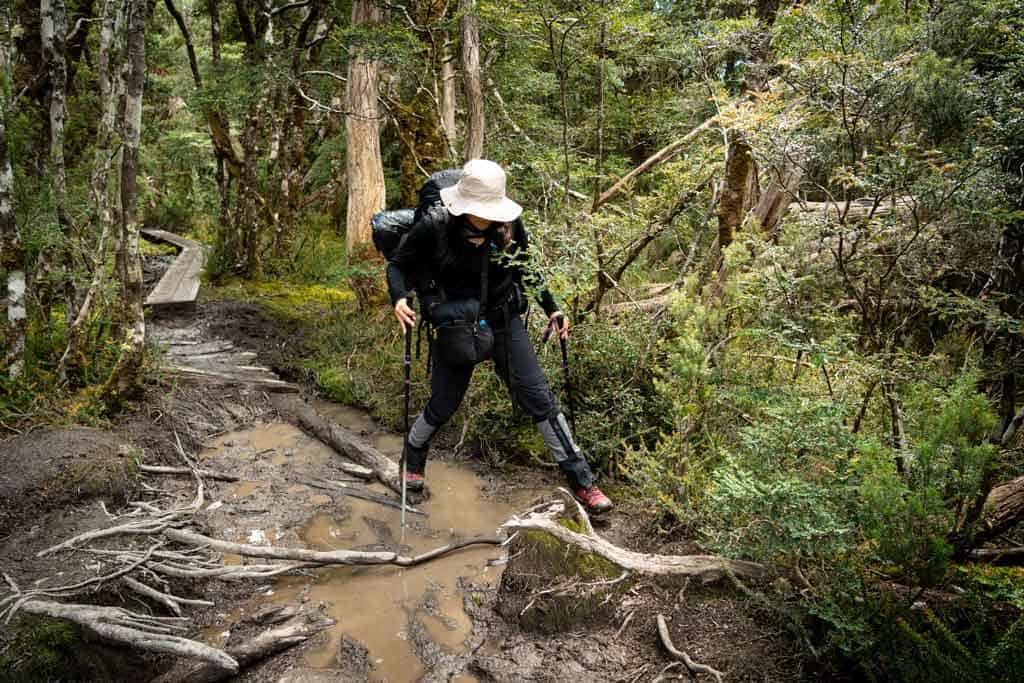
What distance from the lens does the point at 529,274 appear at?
4973mm

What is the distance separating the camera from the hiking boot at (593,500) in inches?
183

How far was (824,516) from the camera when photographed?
2.88 meters

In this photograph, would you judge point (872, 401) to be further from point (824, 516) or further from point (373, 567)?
point (373, 567)

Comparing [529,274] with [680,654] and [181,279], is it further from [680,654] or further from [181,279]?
[181,279]

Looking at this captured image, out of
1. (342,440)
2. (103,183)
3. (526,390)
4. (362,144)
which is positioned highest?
(362,144)

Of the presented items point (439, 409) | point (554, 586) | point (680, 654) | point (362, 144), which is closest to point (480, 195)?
point (439, 409)

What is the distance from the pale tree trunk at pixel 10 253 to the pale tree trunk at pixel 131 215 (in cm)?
74

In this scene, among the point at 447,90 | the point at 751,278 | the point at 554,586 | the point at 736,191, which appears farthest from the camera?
the point at 447,90

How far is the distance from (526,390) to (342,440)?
244cm

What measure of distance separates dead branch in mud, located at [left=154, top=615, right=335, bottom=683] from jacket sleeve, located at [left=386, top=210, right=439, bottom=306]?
6.76 feet

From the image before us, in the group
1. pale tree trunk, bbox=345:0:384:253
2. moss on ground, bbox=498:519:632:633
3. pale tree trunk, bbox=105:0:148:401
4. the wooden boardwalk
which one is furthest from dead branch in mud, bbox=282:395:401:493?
pale tree trunk, bbox=345:0:384:253

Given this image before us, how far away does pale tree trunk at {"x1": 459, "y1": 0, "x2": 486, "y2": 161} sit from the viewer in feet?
23.7

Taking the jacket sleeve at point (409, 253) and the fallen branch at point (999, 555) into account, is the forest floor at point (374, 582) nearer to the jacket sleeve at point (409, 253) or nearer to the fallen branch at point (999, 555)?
the fallen branch at point (999, 555)

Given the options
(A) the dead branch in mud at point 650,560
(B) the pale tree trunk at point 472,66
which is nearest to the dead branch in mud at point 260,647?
(A) the dead branch in mud at point 650,560
